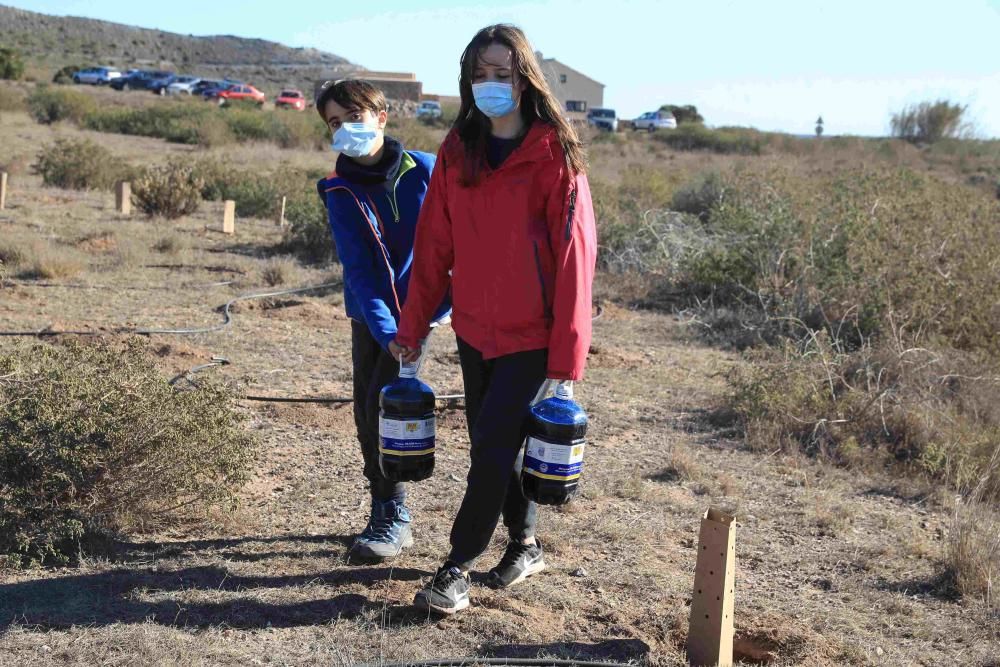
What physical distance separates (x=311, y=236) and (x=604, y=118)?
40.2 meters

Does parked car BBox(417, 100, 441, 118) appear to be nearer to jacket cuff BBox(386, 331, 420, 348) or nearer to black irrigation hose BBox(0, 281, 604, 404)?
black irrigation hose BBox(0, 281, 604, 404)

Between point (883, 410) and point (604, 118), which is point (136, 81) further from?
point (883, 410)

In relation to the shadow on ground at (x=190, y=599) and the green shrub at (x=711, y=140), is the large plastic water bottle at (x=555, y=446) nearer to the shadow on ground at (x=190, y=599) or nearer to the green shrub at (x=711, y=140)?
the shadow on ground at (x=190, y=599)

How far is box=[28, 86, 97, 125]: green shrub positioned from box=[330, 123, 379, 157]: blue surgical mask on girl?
30.3 meters

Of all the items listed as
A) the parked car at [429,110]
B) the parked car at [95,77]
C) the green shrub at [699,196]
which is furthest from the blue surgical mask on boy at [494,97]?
the parked car at [95,77]

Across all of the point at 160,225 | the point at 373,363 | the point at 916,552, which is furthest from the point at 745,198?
the point at 373,363

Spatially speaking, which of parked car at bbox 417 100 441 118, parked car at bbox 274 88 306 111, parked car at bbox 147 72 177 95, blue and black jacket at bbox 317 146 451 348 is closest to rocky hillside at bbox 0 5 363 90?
parked car at bbox 147 72 177 95

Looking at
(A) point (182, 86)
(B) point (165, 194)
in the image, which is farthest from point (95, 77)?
(B) point (165, 194)

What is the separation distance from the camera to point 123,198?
47.5 ft

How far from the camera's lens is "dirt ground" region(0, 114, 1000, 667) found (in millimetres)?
3387

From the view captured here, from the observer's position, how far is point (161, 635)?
3.29 m

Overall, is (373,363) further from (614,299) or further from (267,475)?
(614,299)

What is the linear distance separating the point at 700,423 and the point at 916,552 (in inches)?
82.4

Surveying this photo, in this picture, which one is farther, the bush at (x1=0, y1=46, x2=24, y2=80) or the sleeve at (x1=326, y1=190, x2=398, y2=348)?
the bush at (x1=0, y1=46, x2=24, y2=80)
